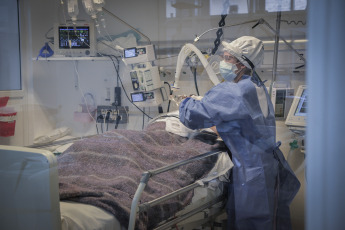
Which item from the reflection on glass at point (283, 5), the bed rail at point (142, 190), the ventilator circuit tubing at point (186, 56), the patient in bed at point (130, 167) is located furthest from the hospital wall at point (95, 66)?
the bed rail at point (142, 190)

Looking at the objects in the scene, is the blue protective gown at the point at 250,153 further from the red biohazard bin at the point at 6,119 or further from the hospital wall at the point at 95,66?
the red biohazard bin at the point at 6,119

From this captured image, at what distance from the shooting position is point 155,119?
237 centimetres

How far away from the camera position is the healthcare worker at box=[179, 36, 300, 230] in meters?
1.68

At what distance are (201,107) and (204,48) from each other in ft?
2.11

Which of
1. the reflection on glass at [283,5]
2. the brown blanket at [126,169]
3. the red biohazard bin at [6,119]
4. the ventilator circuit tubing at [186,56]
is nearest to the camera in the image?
the reflection on glass at [283,5]

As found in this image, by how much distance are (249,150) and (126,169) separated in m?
0.61

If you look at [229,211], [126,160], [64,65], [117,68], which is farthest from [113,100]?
[229,211]

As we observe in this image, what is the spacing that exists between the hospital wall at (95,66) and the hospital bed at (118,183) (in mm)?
426

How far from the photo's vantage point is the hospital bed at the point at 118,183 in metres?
1.07

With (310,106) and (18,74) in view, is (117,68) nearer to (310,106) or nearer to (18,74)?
Result: (18,74)

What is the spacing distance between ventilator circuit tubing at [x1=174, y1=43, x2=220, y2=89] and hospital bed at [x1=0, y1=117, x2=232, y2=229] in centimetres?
36

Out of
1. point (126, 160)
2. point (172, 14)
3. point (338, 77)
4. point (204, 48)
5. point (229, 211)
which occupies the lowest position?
point (229, 211)

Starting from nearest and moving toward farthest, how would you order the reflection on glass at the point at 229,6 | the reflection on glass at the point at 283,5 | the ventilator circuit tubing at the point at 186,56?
the reflection on glass at the point at 283,5 < the reflection on glass at the point at 229,6 < the ventilator circuit tubing at the point at 186,56

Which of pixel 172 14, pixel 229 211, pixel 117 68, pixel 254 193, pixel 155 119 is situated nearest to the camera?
pixel 254 193
